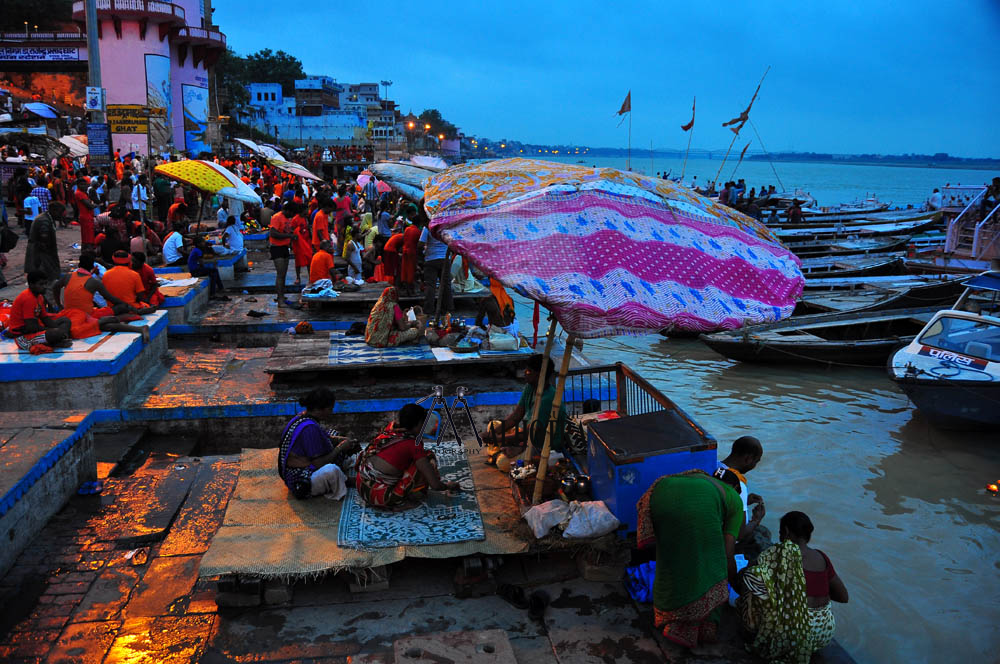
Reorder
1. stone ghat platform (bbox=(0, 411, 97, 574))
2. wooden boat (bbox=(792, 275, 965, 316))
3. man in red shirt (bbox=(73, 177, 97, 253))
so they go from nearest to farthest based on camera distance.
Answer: stone ghat platform (bbox=(0, 411, 97, 574))
wooden boat (bbox=(792, 275, 965, 316))
man in red shirt (bbox=(73, 177, 97, 253))

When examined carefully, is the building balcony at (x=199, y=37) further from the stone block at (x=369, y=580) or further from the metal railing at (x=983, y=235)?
the stone block at (x=369, y=580)

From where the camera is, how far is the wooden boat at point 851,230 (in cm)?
2798

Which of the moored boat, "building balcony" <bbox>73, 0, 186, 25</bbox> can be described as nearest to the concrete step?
the moored boat

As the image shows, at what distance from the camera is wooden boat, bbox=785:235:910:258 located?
25.2 metres

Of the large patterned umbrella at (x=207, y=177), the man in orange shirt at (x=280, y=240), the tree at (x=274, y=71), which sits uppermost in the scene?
the tree at (x=274, y=71)

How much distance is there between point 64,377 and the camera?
7.12 m

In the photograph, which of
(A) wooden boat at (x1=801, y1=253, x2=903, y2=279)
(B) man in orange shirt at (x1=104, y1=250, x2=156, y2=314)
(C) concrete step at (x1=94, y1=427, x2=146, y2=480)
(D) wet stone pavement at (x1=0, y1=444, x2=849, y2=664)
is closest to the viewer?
(D) wet stone pavement at (x1=0, y1=444, x2=849, y2=664)

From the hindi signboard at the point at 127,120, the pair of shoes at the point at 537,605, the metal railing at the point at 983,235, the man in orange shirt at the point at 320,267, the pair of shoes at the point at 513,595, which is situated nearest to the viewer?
the pair of shoes at the point at 537,605

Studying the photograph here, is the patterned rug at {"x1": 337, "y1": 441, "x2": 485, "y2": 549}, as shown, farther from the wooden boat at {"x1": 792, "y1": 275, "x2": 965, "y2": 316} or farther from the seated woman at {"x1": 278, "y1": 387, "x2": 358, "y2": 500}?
the wooden boat at {"x1": 792, "y1": 275, "x2": 965, "y2": 316}

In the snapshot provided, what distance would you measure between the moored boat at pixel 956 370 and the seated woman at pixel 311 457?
8.71m

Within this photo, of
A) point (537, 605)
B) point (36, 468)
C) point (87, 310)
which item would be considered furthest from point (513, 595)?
point (87, 310)

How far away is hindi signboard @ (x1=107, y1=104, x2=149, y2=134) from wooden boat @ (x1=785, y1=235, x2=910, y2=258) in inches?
1331

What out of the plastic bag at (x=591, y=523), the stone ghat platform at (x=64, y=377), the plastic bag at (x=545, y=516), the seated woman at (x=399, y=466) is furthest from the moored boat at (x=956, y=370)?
the stone ghat platform at (x=64, y=377)

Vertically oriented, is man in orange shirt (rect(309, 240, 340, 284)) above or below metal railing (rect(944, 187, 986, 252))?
below
